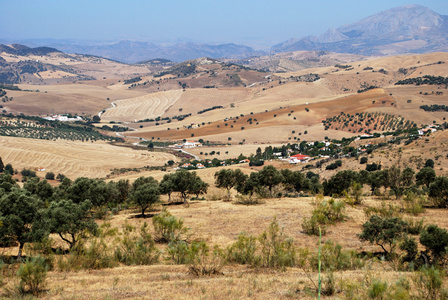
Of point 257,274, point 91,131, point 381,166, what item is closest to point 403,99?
point 381,166

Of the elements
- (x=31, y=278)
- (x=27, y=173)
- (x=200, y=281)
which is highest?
(x=31, y=278)

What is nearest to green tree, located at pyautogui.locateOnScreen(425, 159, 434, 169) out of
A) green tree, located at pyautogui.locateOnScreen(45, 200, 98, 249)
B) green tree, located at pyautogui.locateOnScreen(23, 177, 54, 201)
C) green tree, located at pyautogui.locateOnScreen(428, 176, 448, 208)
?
green tree, located at pyautogui.locateOnScreen(428, 176, 448, 208)

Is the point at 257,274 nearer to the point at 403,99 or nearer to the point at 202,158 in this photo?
the point at 202,158

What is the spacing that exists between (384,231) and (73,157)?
105456mm

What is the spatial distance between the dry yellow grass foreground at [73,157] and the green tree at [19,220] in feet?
246

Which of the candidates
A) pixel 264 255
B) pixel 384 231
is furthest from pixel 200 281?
pixel 384 231

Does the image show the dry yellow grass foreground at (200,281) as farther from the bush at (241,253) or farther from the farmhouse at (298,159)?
the farmhouse at (298,159)

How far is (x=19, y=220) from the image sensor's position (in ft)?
68.1

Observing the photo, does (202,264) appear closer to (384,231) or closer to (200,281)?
(200,281)

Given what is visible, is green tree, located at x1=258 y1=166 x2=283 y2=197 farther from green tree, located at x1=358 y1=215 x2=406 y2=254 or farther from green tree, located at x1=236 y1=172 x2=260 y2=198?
green tree, located at x1=358 y1=215 x2=406 y2=254

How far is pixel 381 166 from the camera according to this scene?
216ft

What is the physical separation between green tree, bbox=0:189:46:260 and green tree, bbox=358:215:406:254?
63.0 ft

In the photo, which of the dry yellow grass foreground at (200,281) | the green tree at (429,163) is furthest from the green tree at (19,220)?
the green tree at (429,163)

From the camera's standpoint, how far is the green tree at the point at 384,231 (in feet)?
69.9
